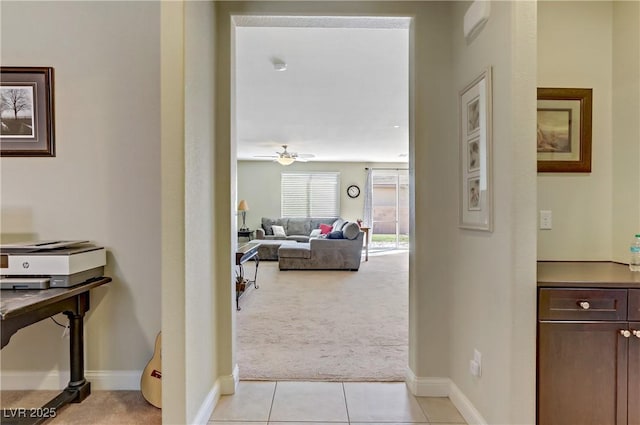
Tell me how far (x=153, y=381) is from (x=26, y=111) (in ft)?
6.07

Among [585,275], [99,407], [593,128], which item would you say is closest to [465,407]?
[585,275]

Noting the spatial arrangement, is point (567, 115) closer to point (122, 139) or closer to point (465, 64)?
point (465, 64)

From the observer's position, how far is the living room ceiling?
8.86 feet

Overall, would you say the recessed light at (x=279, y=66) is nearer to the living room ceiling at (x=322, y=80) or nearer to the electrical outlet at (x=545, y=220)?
the living room ceiling at (x=322, y=80)

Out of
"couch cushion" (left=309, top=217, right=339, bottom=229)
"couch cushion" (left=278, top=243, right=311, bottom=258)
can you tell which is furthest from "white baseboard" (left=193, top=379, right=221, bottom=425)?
"couch cushion" (left=309, top=217, right=339, bottom=229)

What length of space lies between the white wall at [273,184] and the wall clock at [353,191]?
0.09 metres

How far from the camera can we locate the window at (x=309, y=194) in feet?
31.8

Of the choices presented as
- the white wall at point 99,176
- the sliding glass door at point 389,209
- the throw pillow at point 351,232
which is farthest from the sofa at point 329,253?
the white wall at point 99,176

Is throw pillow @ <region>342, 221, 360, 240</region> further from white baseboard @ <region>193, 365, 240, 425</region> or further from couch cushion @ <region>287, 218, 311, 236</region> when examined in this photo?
white baseboard @ <region>193, 365, 240, 425</region>

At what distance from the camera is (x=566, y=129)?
204 centimetres

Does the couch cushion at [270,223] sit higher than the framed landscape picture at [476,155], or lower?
lower

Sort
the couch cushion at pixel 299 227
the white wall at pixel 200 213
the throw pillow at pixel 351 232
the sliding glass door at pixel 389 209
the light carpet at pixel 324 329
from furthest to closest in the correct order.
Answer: the sliding glass door at pixel 389 209 < the couch cushion at pixel 299 227 < the throw pillow at pixel 351 232 < the light carpet at pixel 324 329 < the white wall at pixel 200 213

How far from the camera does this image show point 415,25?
7.13 feet

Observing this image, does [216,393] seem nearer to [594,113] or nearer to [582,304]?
[582,304]
